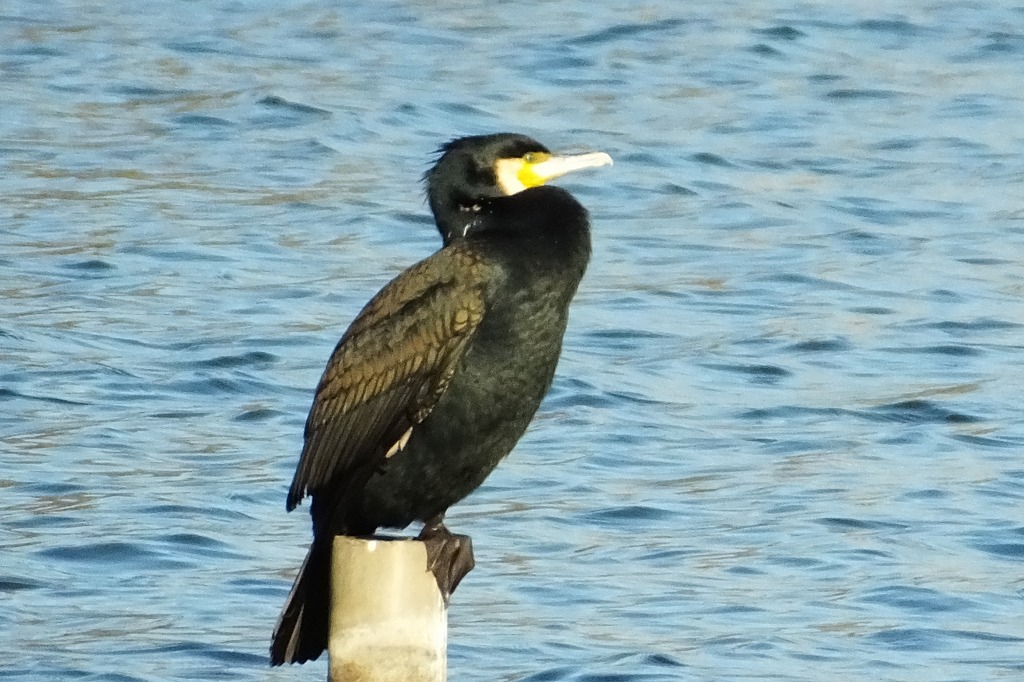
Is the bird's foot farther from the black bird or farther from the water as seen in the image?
the water

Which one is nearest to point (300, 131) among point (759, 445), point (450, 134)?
point (450, 134)

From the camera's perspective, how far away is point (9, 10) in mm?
16969

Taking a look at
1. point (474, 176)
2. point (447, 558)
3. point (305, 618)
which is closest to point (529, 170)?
point (474, 176)

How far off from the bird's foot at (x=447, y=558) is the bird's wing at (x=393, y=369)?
258 mm

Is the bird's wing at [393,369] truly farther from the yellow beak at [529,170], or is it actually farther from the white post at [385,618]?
the white post at [385,618]

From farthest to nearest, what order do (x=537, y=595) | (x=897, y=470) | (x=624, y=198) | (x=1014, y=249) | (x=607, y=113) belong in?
(x=607, y=113) → (x=624, y=198) → (x=1014, y=249) → (x=897, y=470) → (x=537, y=595)

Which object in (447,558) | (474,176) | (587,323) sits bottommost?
(587,323)

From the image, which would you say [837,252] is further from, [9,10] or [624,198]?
[9,10]

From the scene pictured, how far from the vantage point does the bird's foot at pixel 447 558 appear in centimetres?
477

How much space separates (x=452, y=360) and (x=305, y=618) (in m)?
0.65

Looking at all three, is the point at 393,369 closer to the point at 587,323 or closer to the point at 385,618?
the point at 385,618

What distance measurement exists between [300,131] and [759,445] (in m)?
5.76

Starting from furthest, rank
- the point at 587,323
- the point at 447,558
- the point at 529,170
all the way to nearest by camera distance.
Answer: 1. the point at 587,323
2. the point at 529,170
3. the point at 447,558

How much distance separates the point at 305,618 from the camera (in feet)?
16.2
